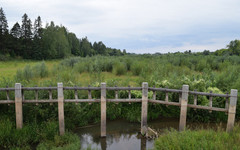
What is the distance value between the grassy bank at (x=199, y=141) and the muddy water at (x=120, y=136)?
70 centimetres

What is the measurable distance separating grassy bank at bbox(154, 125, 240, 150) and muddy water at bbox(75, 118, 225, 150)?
70 cm

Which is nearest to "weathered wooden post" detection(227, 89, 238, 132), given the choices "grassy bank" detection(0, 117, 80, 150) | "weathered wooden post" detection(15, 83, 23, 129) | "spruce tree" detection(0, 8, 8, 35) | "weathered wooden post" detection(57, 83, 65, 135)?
"grassy bank" detection(0, 117, 80, 150)

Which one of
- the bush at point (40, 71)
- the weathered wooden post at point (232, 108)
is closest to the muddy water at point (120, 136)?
the weathered wooden post at point (232, 108)

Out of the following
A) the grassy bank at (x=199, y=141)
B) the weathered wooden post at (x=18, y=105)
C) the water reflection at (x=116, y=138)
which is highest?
the weathered wooden post at (x=18, y=105)

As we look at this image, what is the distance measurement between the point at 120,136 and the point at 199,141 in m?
3.15

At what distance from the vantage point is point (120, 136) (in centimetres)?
730

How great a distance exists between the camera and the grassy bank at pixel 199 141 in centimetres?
471

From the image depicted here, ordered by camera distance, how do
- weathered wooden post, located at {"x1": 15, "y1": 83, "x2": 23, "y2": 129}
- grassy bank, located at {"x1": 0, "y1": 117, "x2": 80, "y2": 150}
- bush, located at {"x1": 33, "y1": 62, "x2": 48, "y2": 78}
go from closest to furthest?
grassy bank, located at {"x1": 0, "y1": 117, "x2": 80, "y2": 150} < weathered wooden post, located at {"x1": 15, "y1": 83, "x2": 23, "y2": 129} < bush, located at {"x1": 33, "y1": 62, "x2": 48, "y2": 78}

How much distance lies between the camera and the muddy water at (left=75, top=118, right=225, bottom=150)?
6535 millimetres

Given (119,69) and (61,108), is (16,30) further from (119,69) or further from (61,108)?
(61,108)

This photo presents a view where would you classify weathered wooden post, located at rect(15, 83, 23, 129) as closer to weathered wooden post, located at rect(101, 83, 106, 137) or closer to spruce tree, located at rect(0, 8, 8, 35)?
weathered wooden post, located at rect(101, 83, 106, 137)

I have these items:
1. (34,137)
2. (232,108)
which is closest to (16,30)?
(34,137)

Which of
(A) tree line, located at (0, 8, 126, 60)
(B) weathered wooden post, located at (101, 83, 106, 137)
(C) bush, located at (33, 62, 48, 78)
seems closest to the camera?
(B) weathered wooden post, located at (101, 83, 106, 137)

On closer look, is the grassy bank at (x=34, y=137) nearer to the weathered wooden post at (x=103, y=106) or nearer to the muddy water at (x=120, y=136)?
the muddy water at (x=120, y=136)
